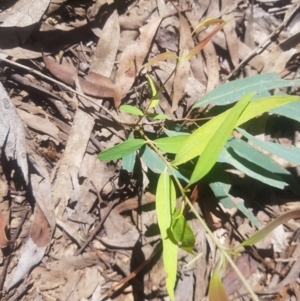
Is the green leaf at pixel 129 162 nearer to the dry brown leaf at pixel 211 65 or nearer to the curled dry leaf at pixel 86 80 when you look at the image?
the curled dry leaf at pixel 86 80

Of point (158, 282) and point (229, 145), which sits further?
point (158, 282)

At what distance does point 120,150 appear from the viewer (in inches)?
50.0

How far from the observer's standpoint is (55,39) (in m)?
1.52

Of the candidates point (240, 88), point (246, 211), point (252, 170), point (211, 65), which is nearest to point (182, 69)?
point (211, 65)

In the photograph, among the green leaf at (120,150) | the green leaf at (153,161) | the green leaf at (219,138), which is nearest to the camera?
the green leaf at (219,138)

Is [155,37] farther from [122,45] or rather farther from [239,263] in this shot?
[239,263]

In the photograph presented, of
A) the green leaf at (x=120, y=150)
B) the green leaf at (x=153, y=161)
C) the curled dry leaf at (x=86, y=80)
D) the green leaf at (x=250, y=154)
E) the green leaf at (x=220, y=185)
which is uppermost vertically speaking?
the curled dry leaf at (x=86, y=80)

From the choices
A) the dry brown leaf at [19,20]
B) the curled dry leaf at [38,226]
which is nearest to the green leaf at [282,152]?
the curled dry leaf at [38,226]

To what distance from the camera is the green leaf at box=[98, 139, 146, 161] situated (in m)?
1.26

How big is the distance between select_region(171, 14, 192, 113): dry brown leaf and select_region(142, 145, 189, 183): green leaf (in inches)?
10.6

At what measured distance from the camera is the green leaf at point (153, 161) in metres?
1.38

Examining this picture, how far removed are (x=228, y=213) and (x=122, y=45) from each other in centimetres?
77

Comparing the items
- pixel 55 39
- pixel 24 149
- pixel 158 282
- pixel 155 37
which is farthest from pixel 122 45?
pixel 158 282

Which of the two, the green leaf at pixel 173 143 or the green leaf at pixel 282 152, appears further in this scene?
the green leaf at pixel 282 152
